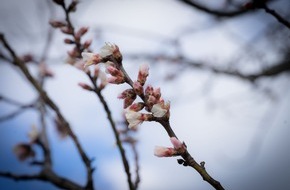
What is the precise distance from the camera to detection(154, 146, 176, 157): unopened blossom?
41.7 inches

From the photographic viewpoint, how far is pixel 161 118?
0.99m

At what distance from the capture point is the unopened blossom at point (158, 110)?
38.4 inches

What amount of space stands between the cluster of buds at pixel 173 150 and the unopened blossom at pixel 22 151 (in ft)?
6.21

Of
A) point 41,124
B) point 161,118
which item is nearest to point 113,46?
point 161,118

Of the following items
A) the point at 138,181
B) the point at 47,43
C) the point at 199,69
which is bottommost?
the point at 199,69

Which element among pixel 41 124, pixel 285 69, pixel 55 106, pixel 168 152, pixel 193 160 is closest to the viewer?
pixel 193 160

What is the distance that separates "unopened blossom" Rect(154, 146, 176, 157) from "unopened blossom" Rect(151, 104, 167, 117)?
161 millimetres

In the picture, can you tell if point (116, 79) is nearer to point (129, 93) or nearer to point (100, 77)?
point (129, 93)

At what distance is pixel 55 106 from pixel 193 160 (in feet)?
3.34

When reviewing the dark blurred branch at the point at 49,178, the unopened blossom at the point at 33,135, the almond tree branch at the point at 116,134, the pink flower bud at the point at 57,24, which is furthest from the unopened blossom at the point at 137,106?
the unopened blossom at the point at 33,135

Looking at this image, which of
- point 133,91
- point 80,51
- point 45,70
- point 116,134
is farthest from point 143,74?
point 45,70

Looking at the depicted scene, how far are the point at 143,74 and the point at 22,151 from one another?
193cm

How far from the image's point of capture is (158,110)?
3.22 feet

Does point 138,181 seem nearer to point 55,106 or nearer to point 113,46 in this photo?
point 55,106
